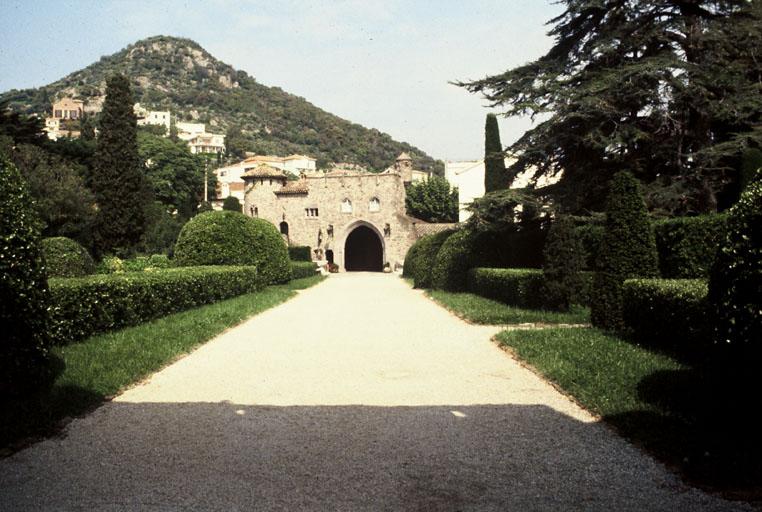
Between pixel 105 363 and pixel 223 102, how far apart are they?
177438mm

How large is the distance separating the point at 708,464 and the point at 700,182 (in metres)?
12.8

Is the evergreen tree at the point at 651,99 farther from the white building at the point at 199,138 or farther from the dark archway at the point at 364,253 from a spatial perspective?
the white building at the point at 199,138

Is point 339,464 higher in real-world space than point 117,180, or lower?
lower

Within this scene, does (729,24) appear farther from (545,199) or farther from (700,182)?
(545,199)

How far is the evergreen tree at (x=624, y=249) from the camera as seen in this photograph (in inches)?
383

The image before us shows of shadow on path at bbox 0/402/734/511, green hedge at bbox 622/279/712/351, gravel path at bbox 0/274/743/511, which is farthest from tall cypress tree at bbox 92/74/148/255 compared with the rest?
shadow on path at bbox 0/402/734/511

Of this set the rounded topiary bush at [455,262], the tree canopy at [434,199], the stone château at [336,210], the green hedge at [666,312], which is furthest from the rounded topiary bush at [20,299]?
the tree canopy at [434,199]

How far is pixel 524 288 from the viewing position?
12852 millimetres

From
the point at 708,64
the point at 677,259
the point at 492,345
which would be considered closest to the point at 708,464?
the point at 492,345

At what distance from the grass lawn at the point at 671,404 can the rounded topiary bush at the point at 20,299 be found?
209 inches

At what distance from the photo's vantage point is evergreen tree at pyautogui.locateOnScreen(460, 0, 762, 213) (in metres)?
14.3

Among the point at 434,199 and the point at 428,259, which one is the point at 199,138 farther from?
the point at 428,259

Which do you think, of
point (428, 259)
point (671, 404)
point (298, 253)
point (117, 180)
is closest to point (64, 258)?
point (428, 259)

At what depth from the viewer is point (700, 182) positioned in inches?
572
